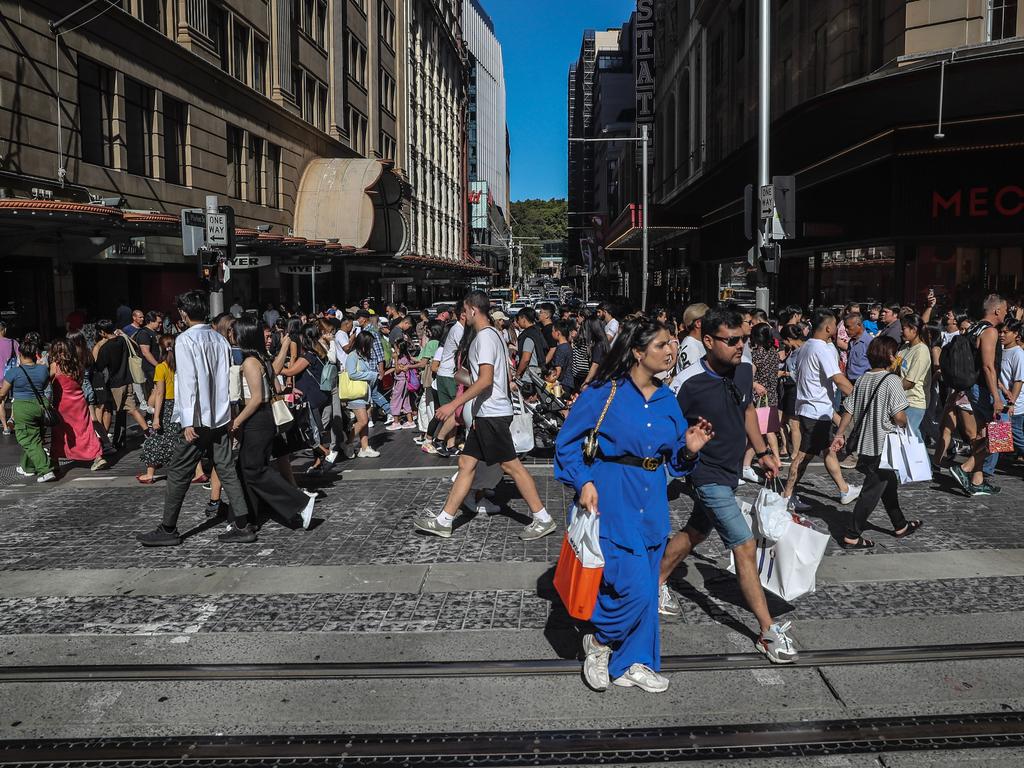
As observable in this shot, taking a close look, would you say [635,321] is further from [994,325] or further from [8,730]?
[994,325]

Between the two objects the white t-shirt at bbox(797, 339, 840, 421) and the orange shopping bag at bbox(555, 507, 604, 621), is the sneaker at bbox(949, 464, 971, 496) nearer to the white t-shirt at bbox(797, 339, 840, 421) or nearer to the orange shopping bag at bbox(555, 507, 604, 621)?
the white t-shirt at bbox(797, 339, 840, 421)

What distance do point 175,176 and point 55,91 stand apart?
19.4 feet

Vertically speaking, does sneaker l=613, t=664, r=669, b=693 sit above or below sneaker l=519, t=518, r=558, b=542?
below

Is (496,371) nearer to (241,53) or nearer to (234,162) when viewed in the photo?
(234,162)

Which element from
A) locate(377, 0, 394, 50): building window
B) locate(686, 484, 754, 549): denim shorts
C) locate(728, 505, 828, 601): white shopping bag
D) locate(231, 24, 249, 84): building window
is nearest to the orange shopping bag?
locate(686, 484, 754, 549): denim shorts

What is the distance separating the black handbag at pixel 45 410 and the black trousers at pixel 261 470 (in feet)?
12.9

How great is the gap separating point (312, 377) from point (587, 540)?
6.81 metres

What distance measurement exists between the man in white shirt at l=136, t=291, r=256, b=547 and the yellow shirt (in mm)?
2643

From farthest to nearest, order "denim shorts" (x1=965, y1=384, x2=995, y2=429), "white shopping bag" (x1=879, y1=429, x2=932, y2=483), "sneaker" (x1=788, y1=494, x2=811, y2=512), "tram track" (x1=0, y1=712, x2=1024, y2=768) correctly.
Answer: "denim shorts" (x1=965, y1=384, x2=995, y2=429)
"sneaker" (x1=788, y1=494, x2=811, y2=512)
"white shopping bag" (x1=879, y1=429, x2=932, y2=483)
"tram track" (x1=0, y1=712, x2=1024, y2=768)

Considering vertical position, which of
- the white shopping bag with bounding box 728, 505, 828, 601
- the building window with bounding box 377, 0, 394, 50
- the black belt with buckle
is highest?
the building window with bounding box 377, 0, 394, 50

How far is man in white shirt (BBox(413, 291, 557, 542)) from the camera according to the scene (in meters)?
7.19

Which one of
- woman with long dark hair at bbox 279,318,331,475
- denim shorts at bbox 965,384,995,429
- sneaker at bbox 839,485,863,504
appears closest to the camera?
sneaker at bbox 839,485,863,504

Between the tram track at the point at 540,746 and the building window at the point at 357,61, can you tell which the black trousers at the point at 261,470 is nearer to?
the tram track at the point at 540,746

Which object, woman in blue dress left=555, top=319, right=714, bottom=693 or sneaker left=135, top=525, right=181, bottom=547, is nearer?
woman in blue dress left=555, top=319, right=714, bottom=693
